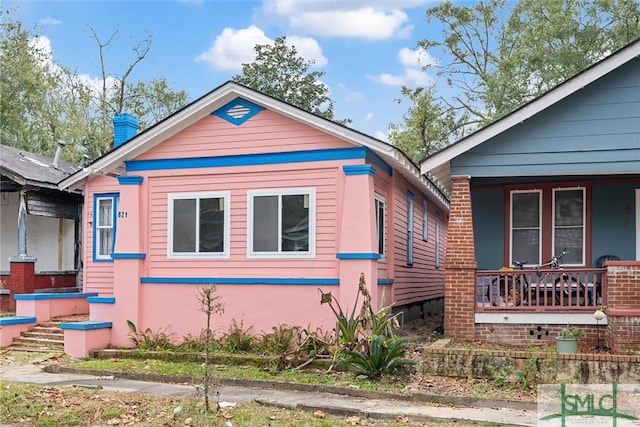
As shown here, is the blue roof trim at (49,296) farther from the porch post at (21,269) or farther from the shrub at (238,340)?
the shrub at (238,340)

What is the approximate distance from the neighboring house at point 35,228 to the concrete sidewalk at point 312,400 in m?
5.60

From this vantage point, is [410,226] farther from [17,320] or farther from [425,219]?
[17,320]

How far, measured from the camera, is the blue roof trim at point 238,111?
40.9 ft

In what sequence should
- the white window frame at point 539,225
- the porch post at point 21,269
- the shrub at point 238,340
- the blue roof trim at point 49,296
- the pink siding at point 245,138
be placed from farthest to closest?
the porch post at point 21,269
the blue roof trim at point 49,296
the white window frame at point 539,225
the pink siding at point 245,138
the shrub at point 238,340

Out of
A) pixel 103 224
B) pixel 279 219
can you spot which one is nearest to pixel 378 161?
pixel 279 219

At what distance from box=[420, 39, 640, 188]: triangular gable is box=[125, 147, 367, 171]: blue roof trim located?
1.49 meters

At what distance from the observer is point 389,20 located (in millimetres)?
25062

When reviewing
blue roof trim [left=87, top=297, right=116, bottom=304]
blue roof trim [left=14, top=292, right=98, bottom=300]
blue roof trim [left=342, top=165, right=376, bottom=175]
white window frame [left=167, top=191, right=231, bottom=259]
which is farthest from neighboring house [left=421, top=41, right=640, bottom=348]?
blue roof trim [left=14, top=292, right=98, bottom=300]

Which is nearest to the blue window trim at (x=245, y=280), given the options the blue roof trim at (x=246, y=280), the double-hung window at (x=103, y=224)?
the blue roof trim at (x=246, y=280)

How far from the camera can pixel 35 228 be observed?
18500 millimetres

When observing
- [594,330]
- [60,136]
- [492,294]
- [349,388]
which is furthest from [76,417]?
[60,136]

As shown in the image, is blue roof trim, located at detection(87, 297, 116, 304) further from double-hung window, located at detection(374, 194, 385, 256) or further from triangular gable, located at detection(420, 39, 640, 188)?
triangular gable, located at detection(420, 39, 640, 188)

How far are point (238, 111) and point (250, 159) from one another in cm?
104

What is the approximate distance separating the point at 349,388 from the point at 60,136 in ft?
102
